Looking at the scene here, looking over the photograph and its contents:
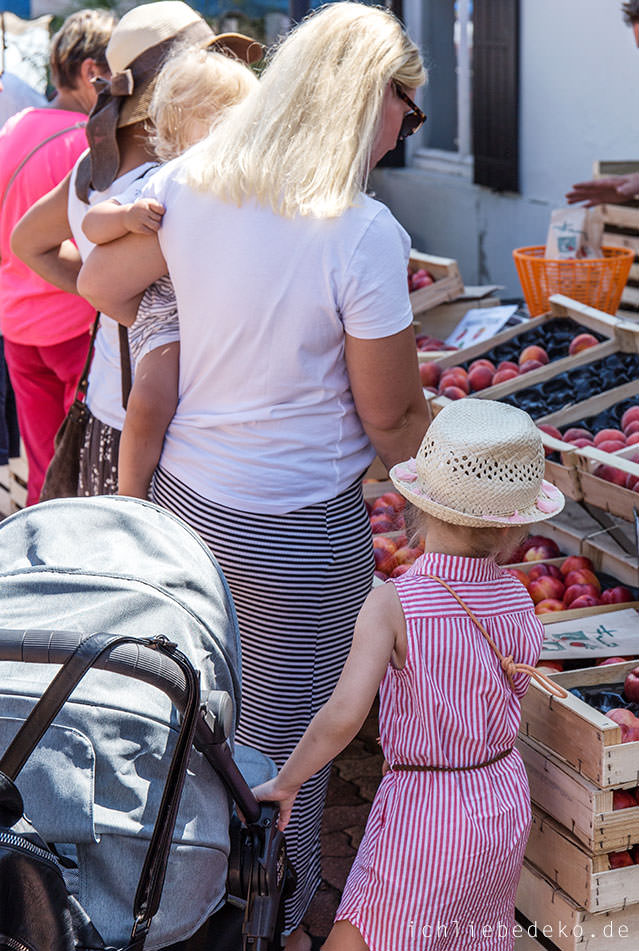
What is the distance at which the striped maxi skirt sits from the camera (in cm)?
218

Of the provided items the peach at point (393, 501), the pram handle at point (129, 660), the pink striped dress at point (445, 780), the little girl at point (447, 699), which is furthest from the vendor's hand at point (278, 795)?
the peach at point (393, 501)

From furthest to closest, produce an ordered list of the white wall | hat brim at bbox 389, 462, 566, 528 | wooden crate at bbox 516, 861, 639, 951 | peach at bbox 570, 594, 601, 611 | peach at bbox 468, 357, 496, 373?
the white wall, peach at bbox 468, 357, 496, 373, peach at bbox 570, 594, 601, 611, wooden crate at bbox 516, 861, 639, 951, hat brim at bbox 389, 462, 566, 528

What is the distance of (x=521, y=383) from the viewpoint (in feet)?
11.4

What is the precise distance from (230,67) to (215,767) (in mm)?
1553

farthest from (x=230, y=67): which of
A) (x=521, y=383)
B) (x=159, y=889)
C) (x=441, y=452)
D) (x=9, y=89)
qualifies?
(x=9, y=89)

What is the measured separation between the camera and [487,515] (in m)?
1.77

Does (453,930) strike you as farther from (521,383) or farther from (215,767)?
(521,383)

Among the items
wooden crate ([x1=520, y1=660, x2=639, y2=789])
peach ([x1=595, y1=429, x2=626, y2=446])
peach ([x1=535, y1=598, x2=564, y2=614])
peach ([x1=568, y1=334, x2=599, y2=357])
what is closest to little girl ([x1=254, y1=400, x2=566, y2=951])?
wooden crate ([x1=520, y1=660, x2=639, y2=789])

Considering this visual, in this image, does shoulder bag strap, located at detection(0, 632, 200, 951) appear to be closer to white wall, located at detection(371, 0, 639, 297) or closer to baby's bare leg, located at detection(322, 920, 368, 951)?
baby's bare leg, located at detection(322, 920, 368, 951)

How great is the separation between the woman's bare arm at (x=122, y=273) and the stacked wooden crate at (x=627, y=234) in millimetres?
2218

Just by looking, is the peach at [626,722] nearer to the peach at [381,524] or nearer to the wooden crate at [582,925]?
the wooden crate at [582,925]

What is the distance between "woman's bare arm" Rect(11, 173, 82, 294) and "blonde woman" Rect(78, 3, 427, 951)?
76 centimetres

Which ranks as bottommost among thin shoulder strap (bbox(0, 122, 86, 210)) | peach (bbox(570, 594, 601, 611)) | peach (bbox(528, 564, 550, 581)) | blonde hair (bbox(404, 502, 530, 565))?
peach (bbox(528, 564, 550, 581))

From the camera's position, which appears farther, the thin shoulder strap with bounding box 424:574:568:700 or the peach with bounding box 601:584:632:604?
the peach with bounding box 601:584:632:604
